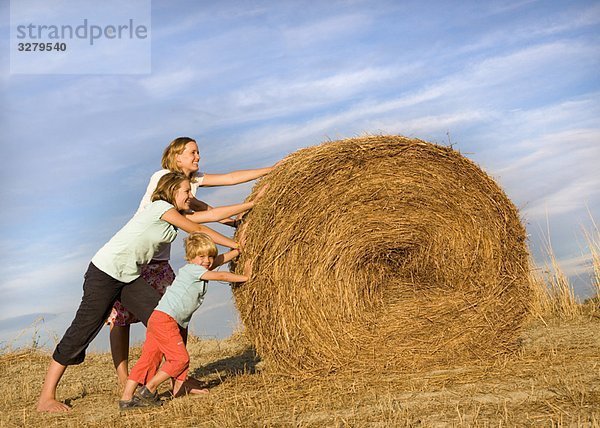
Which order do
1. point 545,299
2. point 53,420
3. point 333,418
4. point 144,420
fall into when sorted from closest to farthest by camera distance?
point 333,418, point 144,420, point 53,420, point 545,299

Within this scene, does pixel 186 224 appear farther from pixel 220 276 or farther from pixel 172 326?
pixel 172 326

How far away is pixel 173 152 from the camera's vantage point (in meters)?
5.94

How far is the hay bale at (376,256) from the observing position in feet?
19.0

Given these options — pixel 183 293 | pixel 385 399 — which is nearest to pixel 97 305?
pixel 183 293

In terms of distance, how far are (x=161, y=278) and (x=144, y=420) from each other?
4.58 feet

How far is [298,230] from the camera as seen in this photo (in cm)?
584

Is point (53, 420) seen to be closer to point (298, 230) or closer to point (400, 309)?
point (298, 230)

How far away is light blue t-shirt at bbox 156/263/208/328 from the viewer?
5.54 meters

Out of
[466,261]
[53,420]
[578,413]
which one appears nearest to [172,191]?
[53,420]

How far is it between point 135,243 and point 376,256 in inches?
83.0

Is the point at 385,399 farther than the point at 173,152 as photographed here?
No

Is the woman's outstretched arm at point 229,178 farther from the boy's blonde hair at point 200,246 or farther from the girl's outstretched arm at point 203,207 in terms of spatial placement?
the boy's blonde hair at point 200,246

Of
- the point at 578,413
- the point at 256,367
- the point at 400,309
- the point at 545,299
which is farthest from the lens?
the point at 545,299

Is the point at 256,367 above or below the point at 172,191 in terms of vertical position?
below
